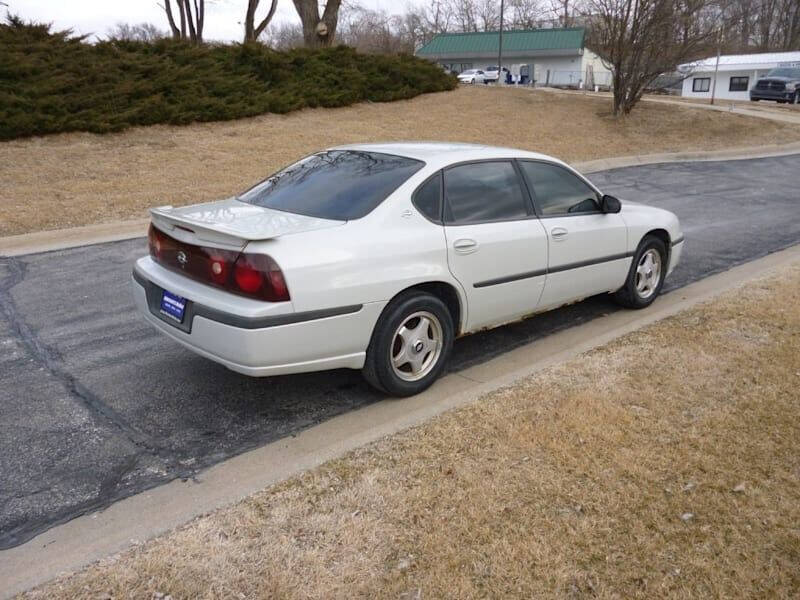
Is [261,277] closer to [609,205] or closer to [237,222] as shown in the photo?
[237,222]

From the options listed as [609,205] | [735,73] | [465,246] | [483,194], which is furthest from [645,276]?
[735,73]

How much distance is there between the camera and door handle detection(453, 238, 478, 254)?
4.34 m

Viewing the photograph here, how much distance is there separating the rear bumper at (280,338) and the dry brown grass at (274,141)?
261 inches

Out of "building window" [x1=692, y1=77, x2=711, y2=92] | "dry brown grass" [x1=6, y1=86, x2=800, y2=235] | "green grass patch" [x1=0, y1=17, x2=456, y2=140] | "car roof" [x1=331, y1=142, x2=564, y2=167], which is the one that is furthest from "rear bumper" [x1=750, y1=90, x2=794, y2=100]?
"car roof" [x1=331, y1=142, x2=564, y2=167]

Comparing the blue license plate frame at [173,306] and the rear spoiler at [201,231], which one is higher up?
the rear spoiler at [201,231]

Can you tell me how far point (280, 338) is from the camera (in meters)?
3.62

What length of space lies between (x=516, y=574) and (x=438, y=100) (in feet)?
72.9

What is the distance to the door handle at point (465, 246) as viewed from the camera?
171 inches

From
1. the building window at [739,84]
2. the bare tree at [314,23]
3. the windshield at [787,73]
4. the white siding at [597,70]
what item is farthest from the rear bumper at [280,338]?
the white siding at [597,70]

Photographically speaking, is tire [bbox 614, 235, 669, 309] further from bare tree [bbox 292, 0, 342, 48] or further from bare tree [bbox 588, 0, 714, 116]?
bare tree [bbox 292, 0, 342, 48]

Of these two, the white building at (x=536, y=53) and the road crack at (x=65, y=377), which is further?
the white building at (x=536, y=53)

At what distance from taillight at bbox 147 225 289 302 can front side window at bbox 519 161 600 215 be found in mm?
2272

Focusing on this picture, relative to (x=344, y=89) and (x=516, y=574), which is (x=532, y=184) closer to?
(x=516, y=574)

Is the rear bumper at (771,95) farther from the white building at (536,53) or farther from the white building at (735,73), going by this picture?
the white building at (536,53)
